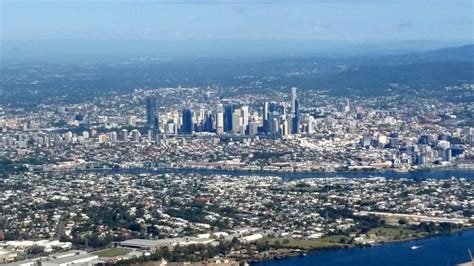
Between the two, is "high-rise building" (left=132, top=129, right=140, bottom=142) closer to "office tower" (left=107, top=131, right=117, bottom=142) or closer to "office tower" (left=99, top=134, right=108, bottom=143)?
"office tower" (left=107, top=131, right=117, bottom=142)

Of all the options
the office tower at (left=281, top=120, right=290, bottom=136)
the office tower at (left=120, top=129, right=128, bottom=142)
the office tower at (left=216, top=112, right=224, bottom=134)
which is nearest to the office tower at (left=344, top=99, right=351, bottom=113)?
the office tower at (left=281, top=120, right=290, bottom=136)

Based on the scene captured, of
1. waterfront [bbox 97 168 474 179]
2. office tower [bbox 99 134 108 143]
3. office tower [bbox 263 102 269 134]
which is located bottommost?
waterfront [bbox 97 168 474 179]

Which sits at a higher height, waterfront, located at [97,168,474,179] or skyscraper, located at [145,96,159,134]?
skyscraper, located at [145,96,159,134]

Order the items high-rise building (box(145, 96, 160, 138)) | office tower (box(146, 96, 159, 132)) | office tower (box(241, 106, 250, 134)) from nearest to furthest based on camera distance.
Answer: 1. office tower (box(241, 106, 250, 134))
2. high-rise building (box(145, 96, 160, 138))
3. office tower (box(146, 96, 159, 132))

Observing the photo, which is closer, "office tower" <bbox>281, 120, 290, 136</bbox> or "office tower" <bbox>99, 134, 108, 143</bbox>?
"office tower" <bbox>99, 134, 108, 143</bbox>

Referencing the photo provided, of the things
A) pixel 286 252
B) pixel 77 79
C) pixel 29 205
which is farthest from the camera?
pixel 77 79

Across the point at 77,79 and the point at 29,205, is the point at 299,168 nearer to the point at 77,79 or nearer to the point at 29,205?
the point at 29,205

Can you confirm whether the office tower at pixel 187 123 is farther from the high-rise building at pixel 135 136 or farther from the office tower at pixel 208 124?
the high-rise building at pixel 135 136

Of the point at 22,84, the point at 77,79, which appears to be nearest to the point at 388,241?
the point at 22,84
